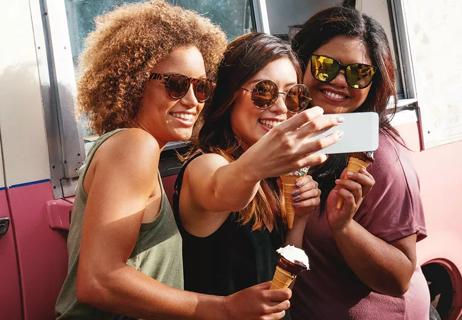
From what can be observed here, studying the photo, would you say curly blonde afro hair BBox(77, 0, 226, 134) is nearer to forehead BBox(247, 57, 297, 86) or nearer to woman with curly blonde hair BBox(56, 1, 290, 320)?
woman with curly blonde hair BBox(56, 1, 290, 320)

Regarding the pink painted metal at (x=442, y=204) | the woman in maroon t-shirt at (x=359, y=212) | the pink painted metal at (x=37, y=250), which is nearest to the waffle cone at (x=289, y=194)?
the woman in maroon t-shirt at (x=359, y=212)

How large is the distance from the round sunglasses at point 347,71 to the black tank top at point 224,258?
29.2 inches

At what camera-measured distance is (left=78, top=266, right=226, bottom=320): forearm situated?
139cm

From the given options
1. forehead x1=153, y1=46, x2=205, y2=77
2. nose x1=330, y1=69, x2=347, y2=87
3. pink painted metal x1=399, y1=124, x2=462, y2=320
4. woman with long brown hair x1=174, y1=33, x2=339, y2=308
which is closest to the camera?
woman with long brown hair x1=174, y1=33, x2=339, y2=308

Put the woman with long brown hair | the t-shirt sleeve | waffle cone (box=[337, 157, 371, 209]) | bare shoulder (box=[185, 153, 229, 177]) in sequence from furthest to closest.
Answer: the t-shirt sleeve < waffle cone (box=[337, 157, 371, 209]) < bare shoulder (box=[185, 153, 229, 177]) < the woman with long brown hair

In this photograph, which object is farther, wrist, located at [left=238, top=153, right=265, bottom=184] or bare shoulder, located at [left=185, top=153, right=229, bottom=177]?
bare shoulder, located at [left=185, top=153, right=229, bottom=177]

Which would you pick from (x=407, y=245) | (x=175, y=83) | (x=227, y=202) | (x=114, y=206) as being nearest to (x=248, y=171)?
(x=227, y=202)

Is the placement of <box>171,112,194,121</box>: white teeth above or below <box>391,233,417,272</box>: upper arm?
above

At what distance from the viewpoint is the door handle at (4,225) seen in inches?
74.2

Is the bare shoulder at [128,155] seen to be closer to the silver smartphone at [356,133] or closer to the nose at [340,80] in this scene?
the silver smartphone at [356,133]

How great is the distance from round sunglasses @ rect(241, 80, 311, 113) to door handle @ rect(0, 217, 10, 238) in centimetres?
90

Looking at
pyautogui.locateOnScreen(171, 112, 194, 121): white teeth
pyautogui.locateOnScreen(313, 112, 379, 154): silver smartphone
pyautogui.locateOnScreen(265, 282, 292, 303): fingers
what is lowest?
pyautogui.locateOnScreen(265, 282, 292, 303): fingers

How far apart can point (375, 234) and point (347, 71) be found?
2.02ft

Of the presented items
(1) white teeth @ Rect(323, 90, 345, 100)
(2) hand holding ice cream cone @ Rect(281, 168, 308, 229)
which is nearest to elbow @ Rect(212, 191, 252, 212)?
(2) hand holding ice cream cone @ Rect(281, 168, 308, 229)
